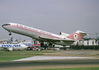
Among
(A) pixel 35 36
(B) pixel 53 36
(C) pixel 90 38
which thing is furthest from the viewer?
(C) pixel 90 38

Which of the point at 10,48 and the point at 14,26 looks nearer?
the point at 14,26

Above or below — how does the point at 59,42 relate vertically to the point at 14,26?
below

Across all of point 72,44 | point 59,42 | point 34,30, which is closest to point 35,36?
point 34,30

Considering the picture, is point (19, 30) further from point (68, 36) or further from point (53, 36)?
point (68, 36)

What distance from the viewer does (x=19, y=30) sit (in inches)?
3268

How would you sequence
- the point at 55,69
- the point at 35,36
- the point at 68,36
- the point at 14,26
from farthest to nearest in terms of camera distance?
the point at 68,36 → the point at 35,36 → the point at 14,26 → the point at 55,69

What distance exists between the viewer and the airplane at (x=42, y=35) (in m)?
83.0

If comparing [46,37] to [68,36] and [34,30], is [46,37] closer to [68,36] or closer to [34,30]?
[34,30]

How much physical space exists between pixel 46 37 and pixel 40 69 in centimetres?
7082

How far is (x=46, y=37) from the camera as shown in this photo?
93000mm

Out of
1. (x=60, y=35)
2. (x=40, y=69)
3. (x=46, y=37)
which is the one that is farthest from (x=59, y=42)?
(x=40, y=69)

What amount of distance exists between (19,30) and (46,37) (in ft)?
50.0

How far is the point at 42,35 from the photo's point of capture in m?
91.0

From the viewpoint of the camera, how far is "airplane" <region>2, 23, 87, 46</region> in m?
83.0
